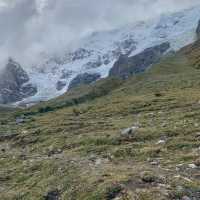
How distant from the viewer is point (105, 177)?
25.0 m

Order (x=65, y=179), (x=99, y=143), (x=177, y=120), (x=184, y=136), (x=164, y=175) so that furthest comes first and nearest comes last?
(x=177, y=120) < (x=99, y=143) < (x=184, y=136) < (x=65, y=179) < (x=164, y=175)

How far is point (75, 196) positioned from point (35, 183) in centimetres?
670

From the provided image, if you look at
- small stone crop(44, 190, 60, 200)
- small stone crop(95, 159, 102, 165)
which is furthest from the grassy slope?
small stone crop(44, 190, 60, 200)

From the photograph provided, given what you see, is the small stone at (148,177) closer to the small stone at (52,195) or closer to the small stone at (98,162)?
the small stone at (52,195)

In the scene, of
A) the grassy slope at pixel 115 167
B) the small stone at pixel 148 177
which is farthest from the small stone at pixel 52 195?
the small stone at pixel 148 177

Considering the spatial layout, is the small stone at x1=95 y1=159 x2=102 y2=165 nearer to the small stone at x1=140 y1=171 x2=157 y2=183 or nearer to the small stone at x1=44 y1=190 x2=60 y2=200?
the small stone at x1=44 y1=190 x2=60 y2=200

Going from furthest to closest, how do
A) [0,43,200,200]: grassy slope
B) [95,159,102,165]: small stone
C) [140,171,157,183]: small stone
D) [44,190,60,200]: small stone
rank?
[95,159,102,165]: small stone
[44,190,60,200]: small stone
[140,171,157,183]: small stone
[0,43,200,200]: grassy slope

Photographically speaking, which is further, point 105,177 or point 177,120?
point 177,120

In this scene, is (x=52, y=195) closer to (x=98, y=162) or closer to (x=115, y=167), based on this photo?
(x=115, y=167)

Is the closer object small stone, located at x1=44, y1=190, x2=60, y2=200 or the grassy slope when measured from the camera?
the grassy slope

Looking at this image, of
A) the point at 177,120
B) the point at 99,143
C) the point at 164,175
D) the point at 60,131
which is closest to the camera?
the point at 164,175

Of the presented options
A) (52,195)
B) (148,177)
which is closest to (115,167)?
(52,195)

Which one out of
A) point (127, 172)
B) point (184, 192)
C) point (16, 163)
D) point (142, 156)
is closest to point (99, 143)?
point (16, 163)

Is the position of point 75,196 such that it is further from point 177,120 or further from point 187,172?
point 177,120
